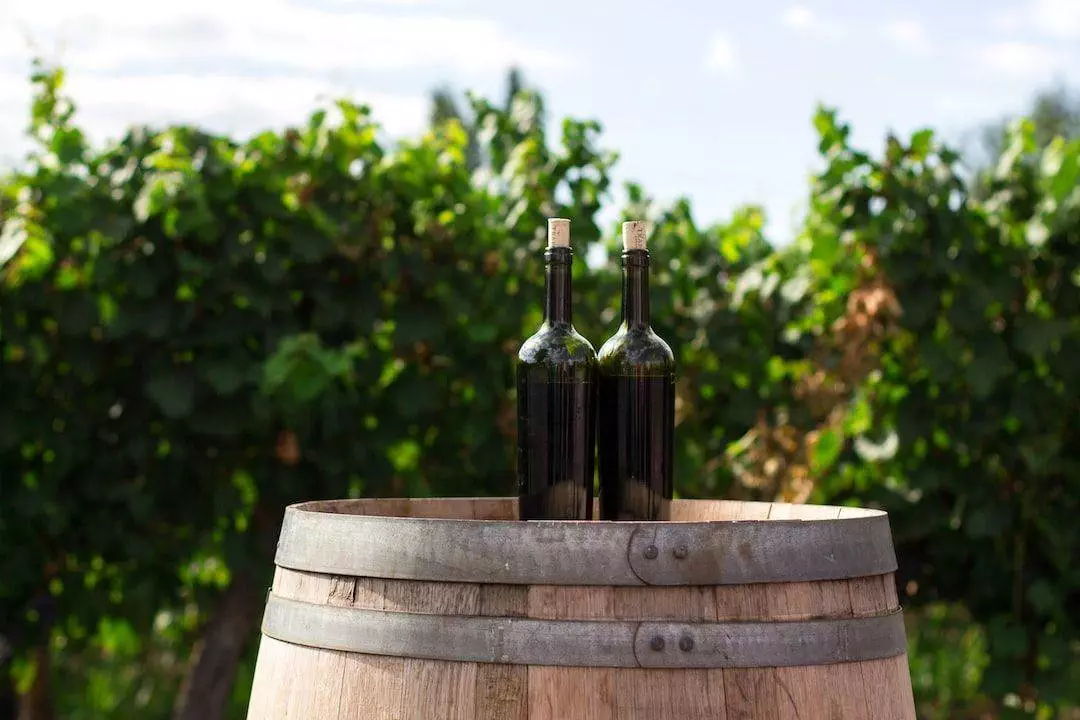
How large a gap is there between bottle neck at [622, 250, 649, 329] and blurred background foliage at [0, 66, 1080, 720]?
1.61 m

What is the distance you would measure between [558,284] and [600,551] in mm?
589

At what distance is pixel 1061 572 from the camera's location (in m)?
3.93

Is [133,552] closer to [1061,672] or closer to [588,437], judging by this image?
[588,437]

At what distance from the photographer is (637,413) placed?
222 cm

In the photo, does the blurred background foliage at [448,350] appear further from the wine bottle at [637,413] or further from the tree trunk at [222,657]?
the wine bottle at [637,413]

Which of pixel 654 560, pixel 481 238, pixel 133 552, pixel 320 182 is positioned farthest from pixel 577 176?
pixel 654 560

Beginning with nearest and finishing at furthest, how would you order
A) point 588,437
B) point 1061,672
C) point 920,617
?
point 588,437
point 1061,672
point 920,617

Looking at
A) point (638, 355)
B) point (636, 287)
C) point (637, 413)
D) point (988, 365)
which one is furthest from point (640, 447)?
point (988, 365)

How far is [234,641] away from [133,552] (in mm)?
451

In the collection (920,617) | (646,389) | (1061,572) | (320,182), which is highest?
(320,182)

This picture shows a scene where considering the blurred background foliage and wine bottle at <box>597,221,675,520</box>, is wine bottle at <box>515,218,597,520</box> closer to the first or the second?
wine bottle at <box>597,221,675,520</box>

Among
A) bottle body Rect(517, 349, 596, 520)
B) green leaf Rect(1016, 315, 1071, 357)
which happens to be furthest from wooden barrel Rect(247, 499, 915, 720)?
green leaf Rect(1016, 315, 1071, 357)

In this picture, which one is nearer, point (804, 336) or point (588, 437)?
point (588, 437)

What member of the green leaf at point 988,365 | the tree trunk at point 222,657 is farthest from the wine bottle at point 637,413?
the tree trunk at point 222,657
